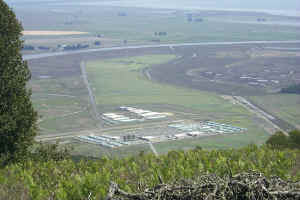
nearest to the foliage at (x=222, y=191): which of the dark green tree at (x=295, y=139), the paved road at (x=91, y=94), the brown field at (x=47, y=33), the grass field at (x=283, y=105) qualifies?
the dark green tree at (x=295, y=139)

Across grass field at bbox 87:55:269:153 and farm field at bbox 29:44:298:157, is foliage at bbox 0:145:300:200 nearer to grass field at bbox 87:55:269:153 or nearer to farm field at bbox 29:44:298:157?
farm field at bbox 29:44:298:157

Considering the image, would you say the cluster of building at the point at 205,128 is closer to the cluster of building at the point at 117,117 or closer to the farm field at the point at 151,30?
the cluster of building at the point at 117,117

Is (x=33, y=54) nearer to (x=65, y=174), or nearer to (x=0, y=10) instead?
(x=0, y=10)

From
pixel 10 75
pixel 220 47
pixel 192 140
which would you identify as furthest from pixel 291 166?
pixel 220 47

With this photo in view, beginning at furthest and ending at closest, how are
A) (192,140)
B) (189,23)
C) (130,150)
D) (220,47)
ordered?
(189,23) < (220,47) < (192,140) < (130,150)

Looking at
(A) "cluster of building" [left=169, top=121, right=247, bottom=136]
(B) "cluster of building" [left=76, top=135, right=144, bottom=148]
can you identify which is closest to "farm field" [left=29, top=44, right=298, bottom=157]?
(B) "cluster of building" [left=76, top=135, right=144, bottom=148]

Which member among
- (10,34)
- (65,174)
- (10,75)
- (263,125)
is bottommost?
(263,125)

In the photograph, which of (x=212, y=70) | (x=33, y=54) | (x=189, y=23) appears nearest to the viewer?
(x=212, y=70)
